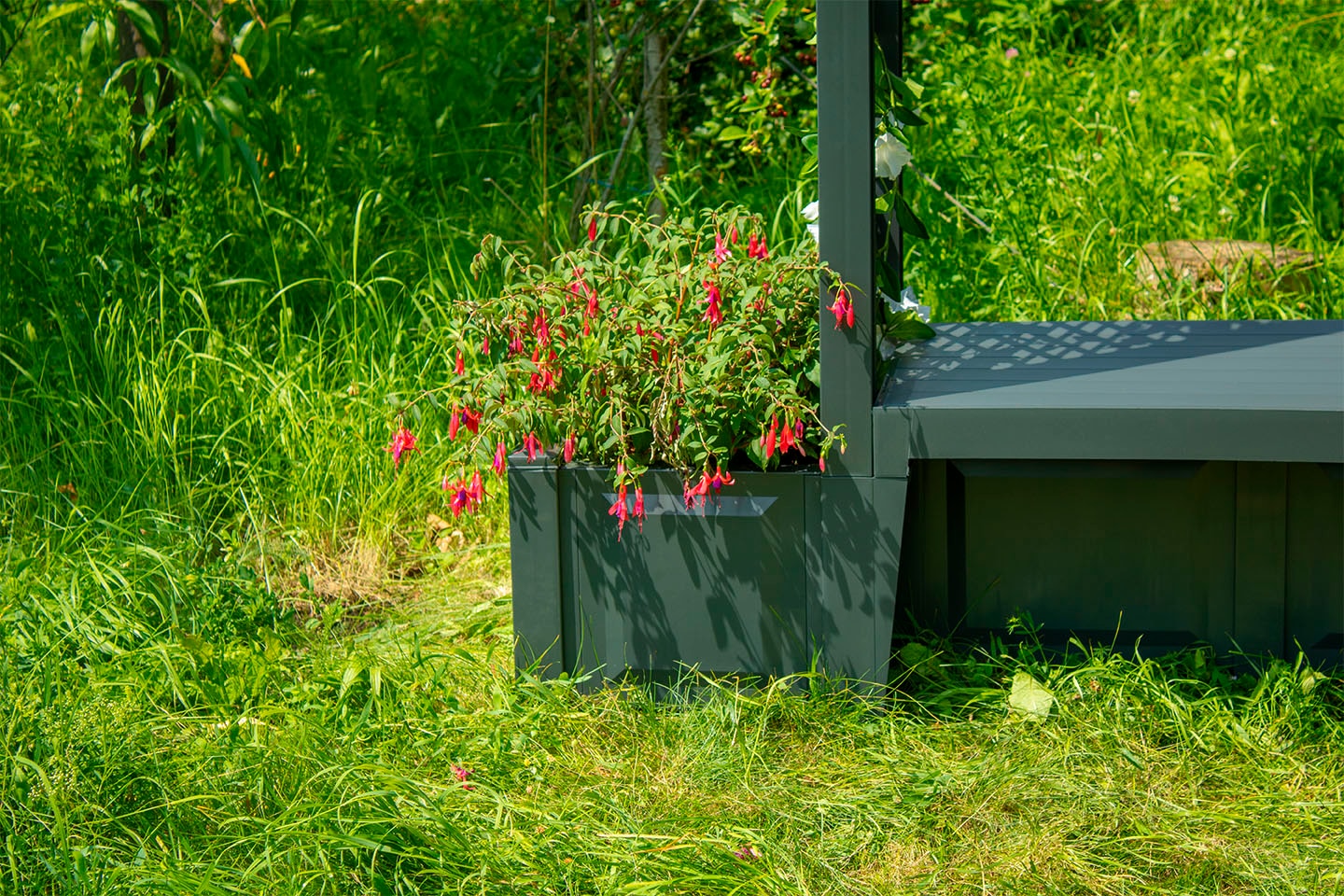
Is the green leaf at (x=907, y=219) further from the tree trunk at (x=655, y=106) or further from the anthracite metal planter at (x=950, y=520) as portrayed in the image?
the tree trunk at (x=655, y=106)

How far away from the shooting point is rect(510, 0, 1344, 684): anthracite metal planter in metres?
2.57

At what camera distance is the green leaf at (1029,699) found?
2686mm

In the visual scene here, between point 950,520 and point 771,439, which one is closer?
point 771,439

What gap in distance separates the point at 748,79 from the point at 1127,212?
1.45 metres

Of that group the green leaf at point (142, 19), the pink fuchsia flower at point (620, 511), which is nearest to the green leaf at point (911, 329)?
the pink fuchsia flower at point (620, 511)

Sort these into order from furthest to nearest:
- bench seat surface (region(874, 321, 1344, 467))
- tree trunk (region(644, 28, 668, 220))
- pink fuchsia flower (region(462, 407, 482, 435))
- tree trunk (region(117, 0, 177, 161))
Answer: tree trunk (region(644, 28, 668, 220)) < tree trunk (region(117, 0, 177, 161)) < pink fuchsia flower (region(462, 407, 482, 435)) < bench seat surface (region(874, 321, 1344, 467))

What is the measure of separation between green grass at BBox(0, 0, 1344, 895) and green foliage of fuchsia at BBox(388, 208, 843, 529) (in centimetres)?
28

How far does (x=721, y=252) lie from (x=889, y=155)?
44 cm

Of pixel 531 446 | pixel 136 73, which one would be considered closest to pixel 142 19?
pixel 136 73

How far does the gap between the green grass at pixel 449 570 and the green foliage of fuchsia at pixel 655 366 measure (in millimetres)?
277

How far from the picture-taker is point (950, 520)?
292 cm

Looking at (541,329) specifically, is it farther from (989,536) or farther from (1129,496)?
(1129,496)

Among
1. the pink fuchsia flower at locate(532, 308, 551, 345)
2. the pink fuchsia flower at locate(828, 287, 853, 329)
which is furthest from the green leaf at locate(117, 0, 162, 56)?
the pink fuchsia flower at locate(828, 287, 853, 329)

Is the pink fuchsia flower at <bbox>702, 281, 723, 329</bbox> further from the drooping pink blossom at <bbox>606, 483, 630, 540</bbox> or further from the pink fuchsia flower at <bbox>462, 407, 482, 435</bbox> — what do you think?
the pink fuchsia flower at <bbox>462, 407, 482, 435</bbox>
